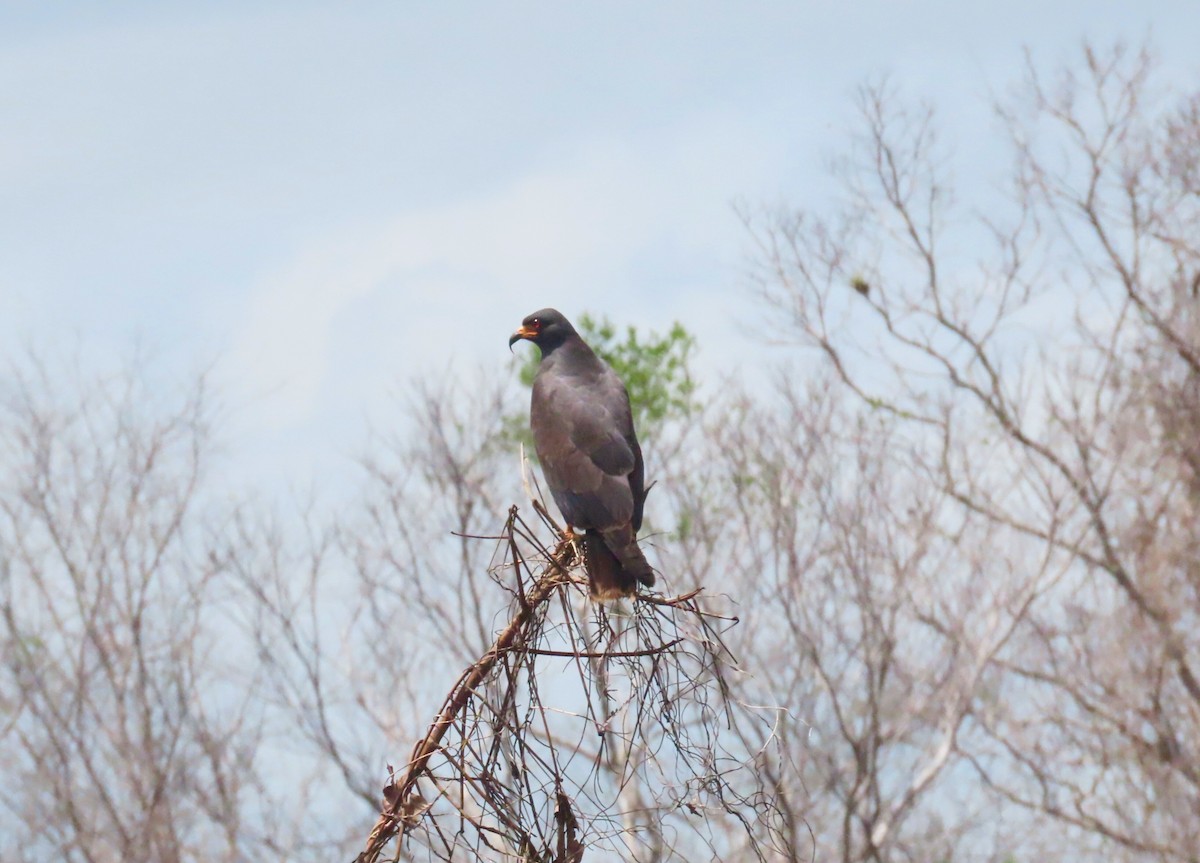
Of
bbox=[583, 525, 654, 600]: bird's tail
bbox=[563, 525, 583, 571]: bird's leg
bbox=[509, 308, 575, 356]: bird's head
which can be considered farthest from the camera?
bbox=[509, 308, 575, 356]: bird's head

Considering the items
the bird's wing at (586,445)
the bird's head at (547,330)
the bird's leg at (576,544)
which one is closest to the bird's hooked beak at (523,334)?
the bird's head at (547,330)

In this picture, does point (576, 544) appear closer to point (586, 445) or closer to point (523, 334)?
point (586, 445)

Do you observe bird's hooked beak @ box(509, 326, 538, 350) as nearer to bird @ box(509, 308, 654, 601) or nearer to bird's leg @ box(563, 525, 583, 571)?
bird @ box(509, 308, 654, 601)

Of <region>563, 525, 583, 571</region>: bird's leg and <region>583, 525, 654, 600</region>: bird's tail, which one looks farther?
<region>563, 525, 583, 571</region>: bird's leg

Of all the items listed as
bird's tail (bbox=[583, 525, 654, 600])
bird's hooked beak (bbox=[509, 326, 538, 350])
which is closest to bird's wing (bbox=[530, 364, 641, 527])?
bird's tail (bbox=[583, 525, 654, 600])

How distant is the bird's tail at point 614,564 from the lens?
3504mm

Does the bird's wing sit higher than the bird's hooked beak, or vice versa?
the bird's hooked beak

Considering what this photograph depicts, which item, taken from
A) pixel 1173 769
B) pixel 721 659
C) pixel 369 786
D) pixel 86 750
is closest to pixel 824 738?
pixel 1173 769

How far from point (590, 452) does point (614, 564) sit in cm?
118

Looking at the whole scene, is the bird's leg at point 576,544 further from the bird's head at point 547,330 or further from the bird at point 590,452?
the bird's head at point 547,330

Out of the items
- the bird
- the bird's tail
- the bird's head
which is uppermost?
the bird's head

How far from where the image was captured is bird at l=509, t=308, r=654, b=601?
12.2 ft

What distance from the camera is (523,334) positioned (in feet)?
19.3

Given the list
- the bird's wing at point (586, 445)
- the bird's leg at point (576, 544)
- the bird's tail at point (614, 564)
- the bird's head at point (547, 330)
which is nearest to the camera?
the bird's tail at point (614, 564)
